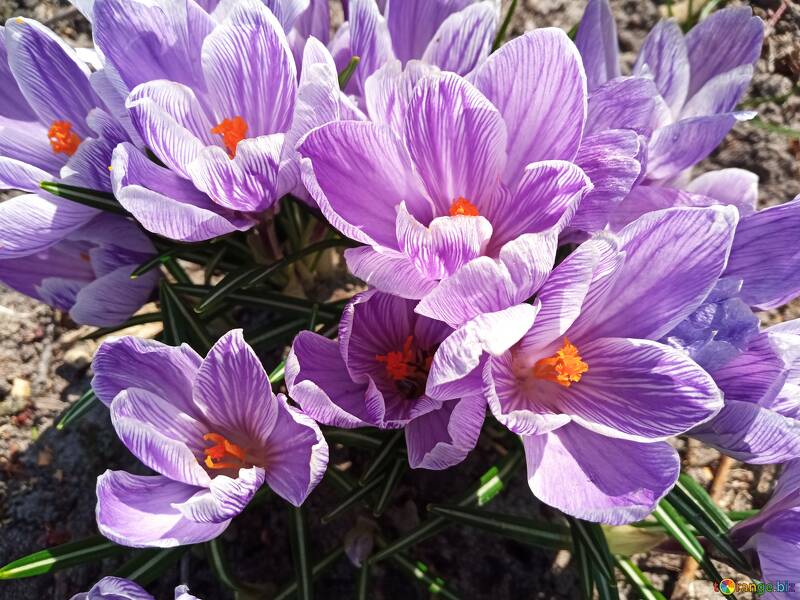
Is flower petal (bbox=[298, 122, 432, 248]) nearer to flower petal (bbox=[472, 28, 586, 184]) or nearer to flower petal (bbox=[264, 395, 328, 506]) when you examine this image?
flower petal (bbox=[472, 28, 586, 184])

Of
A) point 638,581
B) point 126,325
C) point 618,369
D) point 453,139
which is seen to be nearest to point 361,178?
point 453,139

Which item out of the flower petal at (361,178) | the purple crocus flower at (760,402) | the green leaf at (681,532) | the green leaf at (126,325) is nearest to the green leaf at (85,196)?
the green leaf at (126,325)

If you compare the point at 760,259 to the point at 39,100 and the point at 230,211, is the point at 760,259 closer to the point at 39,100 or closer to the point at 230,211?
the point at 230,211

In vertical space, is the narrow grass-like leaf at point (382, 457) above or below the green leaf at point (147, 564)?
above

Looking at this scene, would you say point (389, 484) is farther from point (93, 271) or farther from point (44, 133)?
point (44, 133)

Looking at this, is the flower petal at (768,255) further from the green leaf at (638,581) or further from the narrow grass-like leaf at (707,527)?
the green leaf at (638,581)

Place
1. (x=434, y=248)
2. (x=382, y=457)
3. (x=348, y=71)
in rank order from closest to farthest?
(x=434, y=248) → (x=348, y=71) → (x=382, y=457)

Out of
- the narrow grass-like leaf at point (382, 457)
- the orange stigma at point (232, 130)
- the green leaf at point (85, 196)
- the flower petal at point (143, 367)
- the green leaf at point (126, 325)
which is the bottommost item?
the narrow grass-like leaf at point (382, 457)

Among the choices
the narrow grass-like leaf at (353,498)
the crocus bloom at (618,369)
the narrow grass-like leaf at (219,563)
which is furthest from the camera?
the narrow grass-like leaf at (219,563)

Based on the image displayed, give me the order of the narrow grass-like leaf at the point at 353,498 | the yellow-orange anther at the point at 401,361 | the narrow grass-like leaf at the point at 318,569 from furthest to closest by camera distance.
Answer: the narrow grass-like leaf at the point at 318,569, the narrow grass-like leaf at the point at 353,498, the yellow-orange anther at the point at 401,361
